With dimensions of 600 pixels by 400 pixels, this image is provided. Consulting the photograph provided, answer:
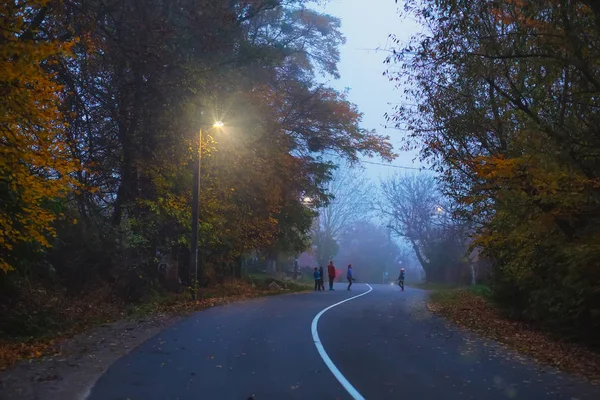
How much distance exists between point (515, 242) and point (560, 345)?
3.34 meters

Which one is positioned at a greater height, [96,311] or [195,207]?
[195,207]

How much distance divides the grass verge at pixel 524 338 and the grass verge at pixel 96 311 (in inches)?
355

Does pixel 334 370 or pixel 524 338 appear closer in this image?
pixel 334 370

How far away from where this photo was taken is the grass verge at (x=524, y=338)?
11.4 m

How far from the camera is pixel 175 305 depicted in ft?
75.7

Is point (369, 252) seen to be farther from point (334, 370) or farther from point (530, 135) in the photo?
point (334, 370)

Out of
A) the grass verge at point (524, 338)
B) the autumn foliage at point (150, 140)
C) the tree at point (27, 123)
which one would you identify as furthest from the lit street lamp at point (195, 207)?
the tree at point (27, 123)

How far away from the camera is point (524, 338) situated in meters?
15.5

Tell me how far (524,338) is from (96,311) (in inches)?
503

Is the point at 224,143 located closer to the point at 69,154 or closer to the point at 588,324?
the point at 69,154

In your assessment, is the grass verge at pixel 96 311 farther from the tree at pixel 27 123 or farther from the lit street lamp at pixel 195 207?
the tree at pixel 27 123

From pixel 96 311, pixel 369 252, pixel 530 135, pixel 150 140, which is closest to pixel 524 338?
pixel 530 135

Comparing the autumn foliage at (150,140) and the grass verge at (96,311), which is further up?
the autumn foliage at (150,140)

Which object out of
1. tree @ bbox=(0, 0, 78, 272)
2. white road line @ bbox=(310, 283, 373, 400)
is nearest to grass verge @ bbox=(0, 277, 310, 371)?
tree @ bbox=(0, 0, 78, 272)
